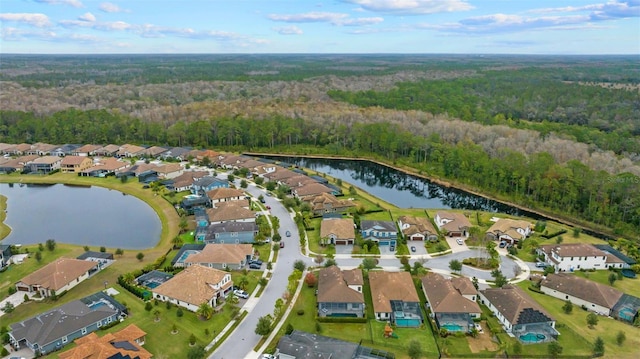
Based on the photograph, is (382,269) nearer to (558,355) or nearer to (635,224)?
(558,355)

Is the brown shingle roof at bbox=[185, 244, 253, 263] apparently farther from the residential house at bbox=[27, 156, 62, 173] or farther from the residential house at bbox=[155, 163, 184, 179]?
the residential house at bbox=[27, 156, 62, 173]

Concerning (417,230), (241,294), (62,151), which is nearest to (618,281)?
(417,230)

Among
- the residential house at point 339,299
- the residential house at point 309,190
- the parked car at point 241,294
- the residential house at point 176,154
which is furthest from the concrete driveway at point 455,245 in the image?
the residential house at point 176,154

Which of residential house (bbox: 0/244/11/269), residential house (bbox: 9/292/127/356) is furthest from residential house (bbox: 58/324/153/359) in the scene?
residential house (bbox: 0/244/11/269)

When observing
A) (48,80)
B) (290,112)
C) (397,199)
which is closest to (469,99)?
(290,112)

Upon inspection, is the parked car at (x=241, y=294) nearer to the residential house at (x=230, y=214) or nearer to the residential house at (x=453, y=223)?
the residential house at (x=230, y=214)
